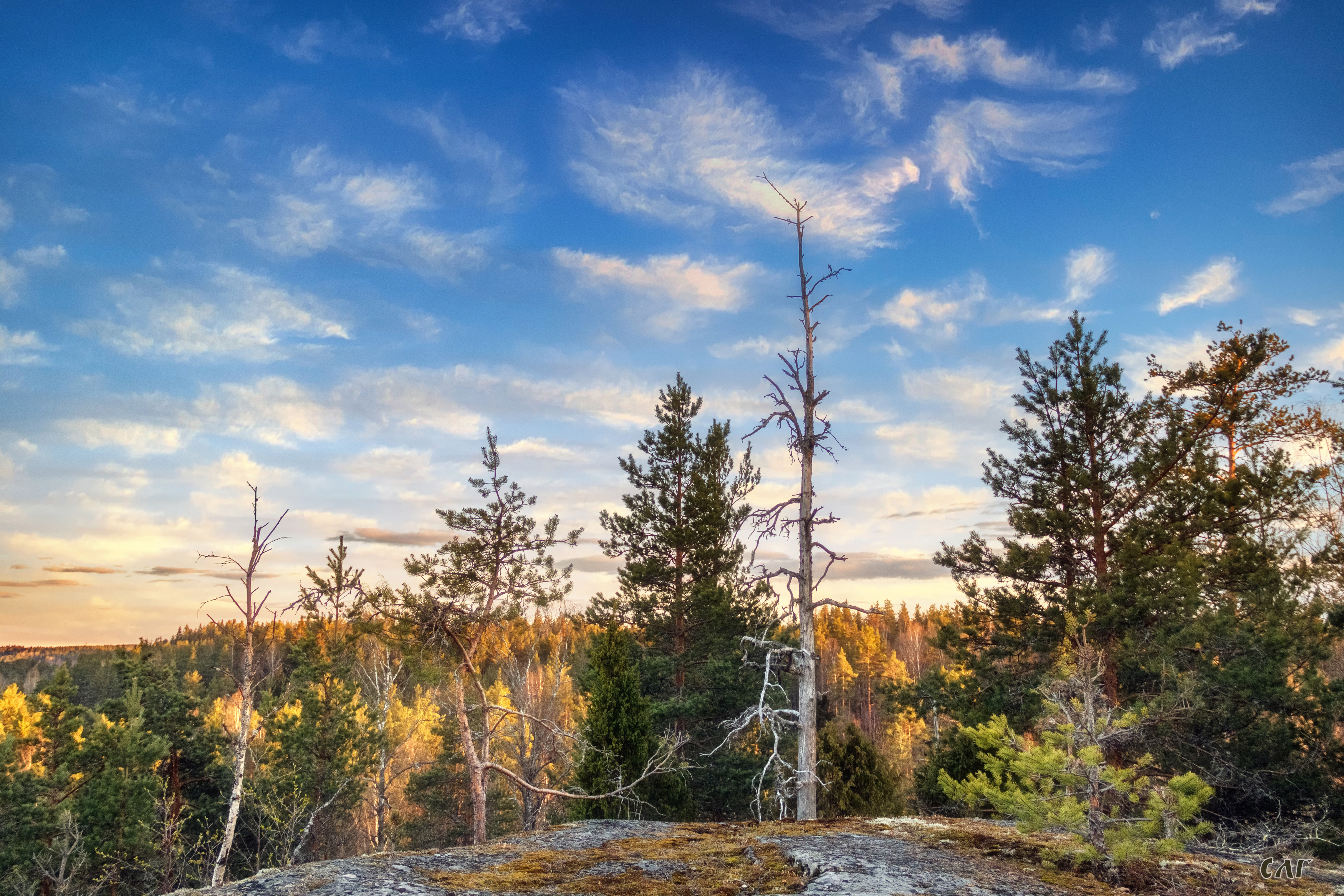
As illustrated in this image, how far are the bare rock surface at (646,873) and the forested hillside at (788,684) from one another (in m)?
0.79

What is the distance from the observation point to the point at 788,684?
2308cm

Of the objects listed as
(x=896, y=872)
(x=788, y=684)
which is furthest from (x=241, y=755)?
(x=788, y=684)

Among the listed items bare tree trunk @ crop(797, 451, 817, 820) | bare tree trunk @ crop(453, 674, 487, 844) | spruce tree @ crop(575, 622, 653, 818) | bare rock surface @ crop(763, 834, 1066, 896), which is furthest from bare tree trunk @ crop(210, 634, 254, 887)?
bare rock surface @ crop(763, 834, 1066, 896)

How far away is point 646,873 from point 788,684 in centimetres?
1885

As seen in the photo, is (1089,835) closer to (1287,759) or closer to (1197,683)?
(1197,683)

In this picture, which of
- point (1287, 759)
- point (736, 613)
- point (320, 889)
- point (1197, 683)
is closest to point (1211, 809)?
point (1287, 759)

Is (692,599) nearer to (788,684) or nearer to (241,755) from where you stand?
(788,684)

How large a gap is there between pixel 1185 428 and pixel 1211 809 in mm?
7652

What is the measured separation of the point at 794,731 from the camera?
1991cm

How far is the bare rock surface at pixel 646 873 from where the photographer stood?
171 inches

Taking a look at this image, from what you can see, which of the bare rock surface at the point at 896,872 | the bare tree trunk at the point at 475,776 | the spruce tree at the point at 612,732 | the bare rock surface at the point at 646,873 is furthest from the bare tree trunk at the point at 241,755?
the bare rock surface at the point at 896,872

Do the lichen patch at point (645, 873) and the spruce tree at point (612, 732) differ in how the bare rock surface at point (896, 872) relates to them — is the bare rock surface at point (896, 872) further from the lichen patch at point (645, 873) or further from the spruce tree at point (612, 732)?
the spruce tree at point (612, 732)

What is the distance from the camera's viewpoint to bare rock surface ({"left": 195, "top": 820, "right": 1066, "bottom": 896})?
436 centimetres

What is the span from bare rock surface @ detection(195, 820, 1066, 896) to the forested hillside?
2.60ft
